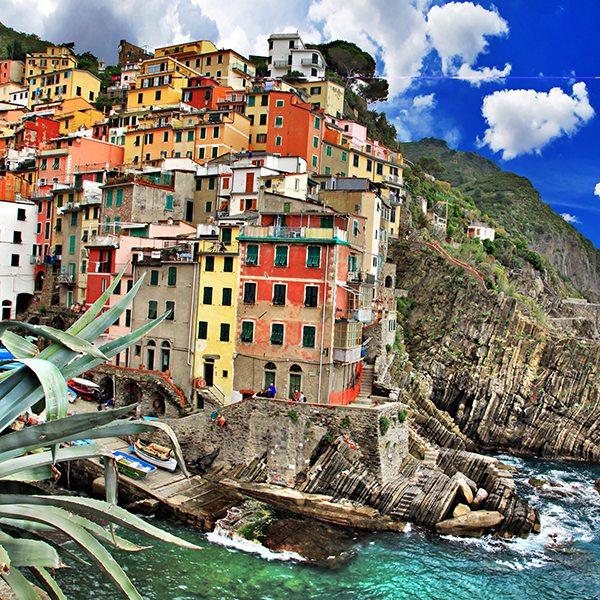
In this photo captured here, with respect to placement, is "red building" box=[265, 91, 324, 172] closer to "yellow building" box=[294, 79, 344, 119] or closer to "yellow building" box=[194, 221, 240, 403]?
"yellow building" box=[294, 79, 344, 119]

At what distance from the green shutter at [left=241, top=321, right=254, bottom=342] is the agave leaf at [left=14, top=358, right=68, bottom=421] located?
3173cm

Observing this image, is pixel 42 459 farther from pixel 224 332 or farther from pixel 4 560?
pixel 224 332

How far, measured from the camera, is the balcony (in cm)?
3678

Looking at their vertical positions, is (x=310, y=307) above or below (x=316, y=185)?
below

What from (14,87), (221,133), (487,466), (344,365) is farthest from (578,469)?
(14,87)

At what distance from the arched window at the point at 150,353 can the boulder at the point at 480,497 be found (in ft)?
69.5

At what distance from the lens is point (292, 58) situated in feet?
286

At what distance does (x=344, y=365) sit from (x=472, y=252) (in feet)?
140

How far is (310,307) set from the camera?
3694 centimetres

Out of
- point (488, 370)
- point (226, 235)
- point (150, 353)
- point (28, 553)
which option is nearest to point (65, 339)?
point (28, 553)

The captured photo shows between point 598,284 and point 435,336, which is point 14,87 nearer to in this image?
point 435,336

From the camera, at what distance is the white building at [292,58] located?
8606 cm

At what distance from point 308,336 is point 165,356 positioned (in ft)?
33.2

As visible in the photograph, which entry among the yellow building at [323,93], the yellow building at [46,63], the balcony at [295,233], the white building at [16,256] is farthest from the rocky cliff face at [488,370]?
the yellow building at [46,63]
